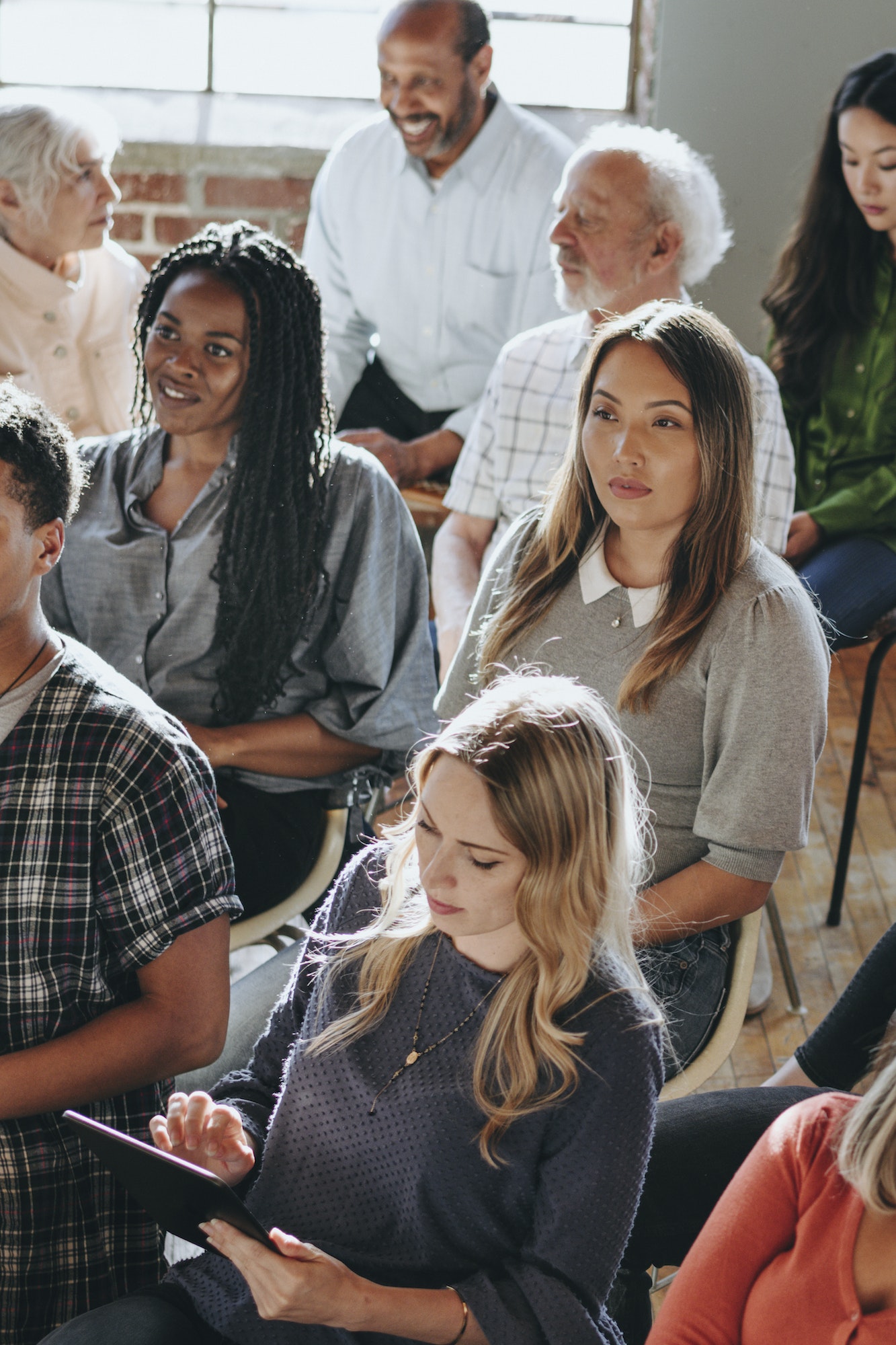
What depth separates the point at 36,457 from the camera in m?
1.31

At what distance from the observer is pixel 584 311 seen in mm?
2273

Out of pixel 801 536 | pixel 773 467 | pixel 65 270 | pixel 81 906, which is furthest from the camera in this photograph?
pixel 65 270

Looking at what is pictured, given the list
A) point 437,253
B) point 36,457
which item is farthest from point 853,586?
point 36,457

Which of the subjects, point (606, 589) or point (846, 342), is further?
point (846, 342)

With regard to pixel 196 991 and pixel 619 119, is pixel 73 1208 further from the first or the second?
pixel 619 119

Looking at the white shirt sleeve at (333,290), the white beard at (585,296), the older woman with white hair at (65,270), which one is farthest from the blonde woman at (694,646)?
the white shirt sleeve at (333,290)

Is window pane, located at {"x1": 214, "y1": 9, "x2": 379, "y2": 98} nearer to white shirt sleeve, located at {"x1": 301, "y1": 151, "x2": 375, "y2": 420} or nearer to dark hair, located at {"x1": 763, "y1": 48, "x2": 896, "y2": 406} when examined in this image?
white shirt sleeve, located at {"x1": 301, "y1": 151, "x2": 375, "y2": 420}

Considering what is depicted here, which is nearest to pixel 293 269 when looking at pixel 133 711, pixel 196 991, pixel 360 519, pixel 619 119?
pixel 360 519

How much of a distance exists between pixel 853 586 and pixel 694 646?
0.97 meters

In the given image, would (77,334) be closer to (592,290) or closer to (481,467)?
(481,467)

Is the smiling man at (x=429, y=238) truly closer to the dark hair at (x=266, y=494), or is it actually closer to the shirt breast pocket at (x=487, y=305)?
the shirt breast pocket at (x=487, y=305)

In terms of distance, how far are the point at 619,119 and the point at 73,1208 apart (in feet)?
9.67

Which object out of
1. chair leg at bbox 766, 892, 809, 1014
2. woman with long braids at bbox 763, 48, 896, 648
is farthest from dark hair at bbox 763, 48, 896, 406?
chair leg at bbox 766, 892, 809, 1014

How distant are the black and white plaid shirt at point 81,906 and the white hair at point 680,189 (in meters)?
1.37
